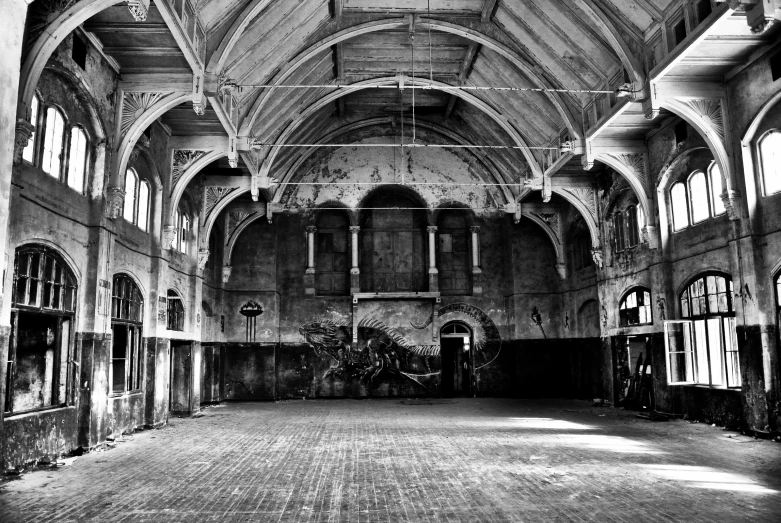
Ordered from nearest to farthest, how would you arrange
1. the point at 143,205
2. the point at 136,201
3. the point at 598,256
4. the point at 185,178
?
the point at 136,201
the point at 143,205
the point at 185,178
the point at 598,256

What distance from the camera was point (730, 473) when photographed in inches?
336

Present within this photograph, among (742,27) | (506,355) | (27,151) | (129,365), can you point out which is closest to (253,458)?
(129,365)

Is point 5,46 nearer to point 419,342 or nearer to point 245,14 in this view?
point 245,14

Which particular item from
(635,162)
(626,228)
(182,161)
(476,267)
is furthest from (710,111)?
(182,161)

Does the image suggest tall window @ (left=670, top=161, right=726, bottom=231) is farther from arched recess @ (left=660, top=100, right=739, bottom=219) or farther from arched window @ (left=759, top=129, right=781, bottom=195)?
arched window @ (left=759, top=129, right=781, bottom=195)

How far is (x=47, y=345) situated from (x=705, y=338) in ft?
47.3

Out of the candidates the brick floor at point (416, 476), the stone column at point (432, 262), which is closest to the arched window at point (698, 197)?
the brick floor at point (416, 476)

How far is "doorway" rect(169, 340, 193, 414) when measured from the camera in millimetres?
17141

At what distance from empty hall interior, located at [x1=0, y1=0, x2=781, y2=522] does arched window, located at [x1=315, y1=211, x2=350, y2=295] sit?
3.7 inches

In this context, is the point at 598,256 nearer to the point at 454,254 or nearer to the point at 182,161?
the point at 454,254

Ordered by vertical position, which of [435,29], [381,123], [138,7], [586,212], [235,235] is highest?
[435,29]

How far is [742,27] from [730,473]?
7.81 metres

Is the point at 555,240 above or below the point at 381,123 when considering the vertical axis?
below

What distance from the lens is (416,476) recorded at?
853 cm
